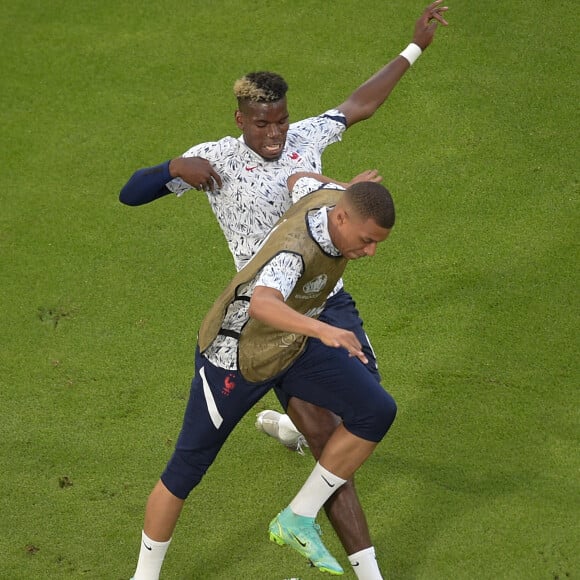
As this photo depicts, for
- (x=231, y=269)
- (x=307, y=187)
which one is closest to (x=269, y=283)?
(x=307, y=187)

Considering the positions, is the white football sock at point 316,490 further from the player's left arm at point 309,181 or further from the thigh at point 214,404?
the player's left arm at point 309,181

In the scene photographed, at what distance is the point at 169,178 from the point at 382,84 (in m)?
1.28

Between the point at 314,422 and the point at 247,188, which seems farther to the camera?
the point at 314,422

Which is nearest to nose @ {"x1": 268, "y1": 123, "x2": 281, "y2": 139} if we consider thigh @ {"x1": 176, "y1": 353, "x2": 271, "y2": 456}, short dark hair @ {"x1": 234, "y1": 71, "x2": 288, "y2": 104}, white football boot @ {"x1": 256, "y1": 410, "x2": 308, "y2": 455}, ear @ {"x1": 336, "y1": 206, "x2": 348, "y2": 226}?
short dark hair @ {"x1": 234, "y1": 71, "x2": 288, "y2": 104}

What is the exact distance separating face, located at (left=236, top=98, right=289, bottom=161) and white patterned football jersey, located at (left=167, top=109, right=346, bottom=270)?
64mm

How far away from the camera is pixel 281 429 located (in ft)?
19.4

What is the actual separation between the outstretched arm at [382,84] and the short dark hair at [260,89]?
61 cm

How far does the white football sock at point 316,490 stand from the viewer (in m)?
4.88

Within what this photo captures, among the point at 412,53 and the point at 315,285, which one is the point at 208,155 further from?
the point at 412,53

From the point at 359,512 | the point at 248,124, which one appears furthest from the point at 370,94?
the point at 359,512

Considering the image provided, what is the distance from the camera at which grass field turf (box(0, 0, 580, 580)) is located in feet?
18.1

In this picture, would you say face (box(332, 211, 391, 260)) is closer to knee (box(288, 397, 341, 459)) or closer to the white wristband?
knee (box(288, 397, 341, 459))

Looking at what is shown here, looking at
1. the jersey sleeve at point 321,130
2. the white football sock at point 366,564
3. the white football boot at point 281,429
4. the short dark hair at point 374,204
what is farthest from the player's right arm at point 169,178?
the white football sock at point 366,564

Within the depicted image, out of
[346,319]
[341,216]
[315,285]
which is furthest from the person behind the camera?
[346,319]
